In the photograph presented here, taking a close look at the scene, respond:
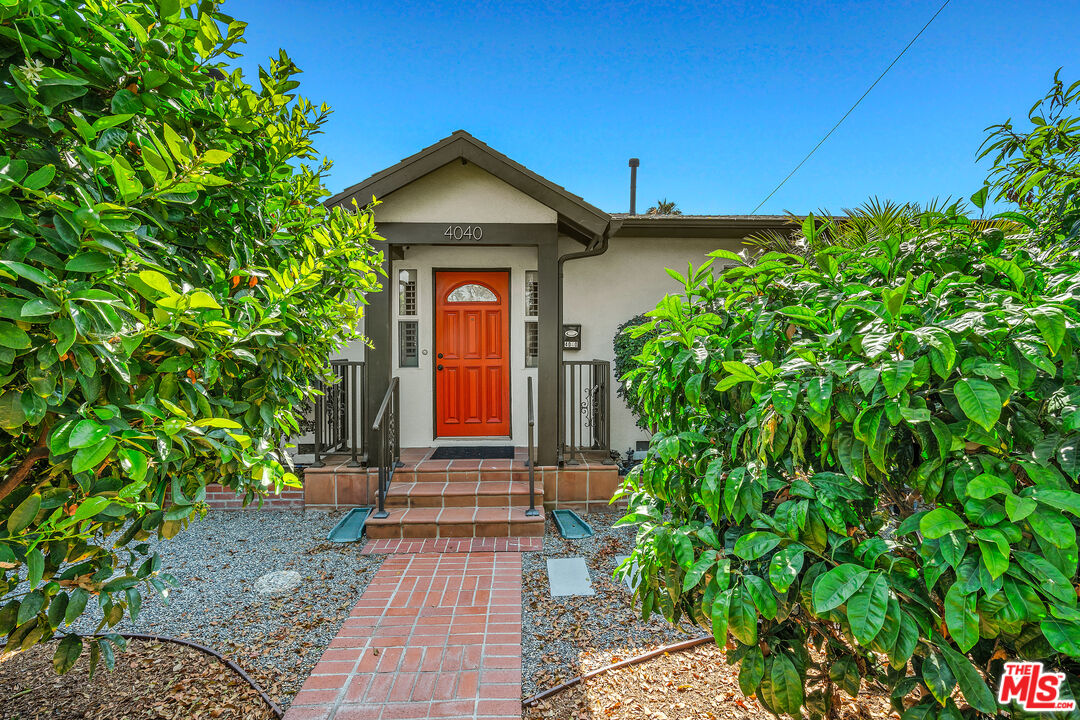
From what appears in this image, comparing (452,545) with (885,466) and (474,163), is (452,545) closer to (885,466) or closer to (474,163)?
(885,466)

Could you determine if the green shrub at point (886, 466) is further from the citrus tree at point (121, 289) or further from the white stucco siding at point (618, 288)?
the white stucco siding at point (618, 288)

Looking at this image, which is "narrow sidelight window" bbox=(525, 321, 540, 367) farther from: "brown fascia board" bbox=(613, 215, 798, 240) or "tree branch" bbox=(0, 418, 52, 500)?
"tree branch" bbox=(0, 418, 52, 500)

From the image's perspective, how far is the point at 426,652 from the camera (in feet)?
7.90

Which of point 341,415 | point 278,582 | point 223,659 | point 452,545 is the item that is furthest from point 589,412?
point 223,659

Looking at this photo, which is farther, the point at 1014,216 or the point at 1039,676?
the point at 1014,216

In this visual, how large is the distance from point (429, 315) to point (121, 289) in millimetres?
5114

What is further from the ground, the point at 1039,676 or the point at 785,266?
the point at 785,266

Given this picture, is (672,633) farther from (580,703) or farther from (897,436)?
(897,436)

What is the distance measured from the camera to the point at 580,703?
6.54ft

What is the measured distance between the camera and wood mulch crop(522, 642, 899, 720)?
71.9 inches

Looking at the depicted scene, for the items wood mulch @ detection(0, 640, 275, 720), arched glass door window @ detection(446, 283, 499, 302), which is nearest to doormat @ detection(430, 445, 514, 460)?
arched glass door window @ detection(446, 283, 499, 302)

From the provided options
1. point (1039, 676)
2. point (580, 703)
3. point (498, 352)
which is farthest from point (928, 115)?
point (580, 703)

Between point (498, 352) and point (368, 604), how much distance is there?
364 centimetres

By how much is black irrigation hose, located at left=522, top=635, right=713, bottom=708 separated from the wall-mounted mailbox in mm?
4100
